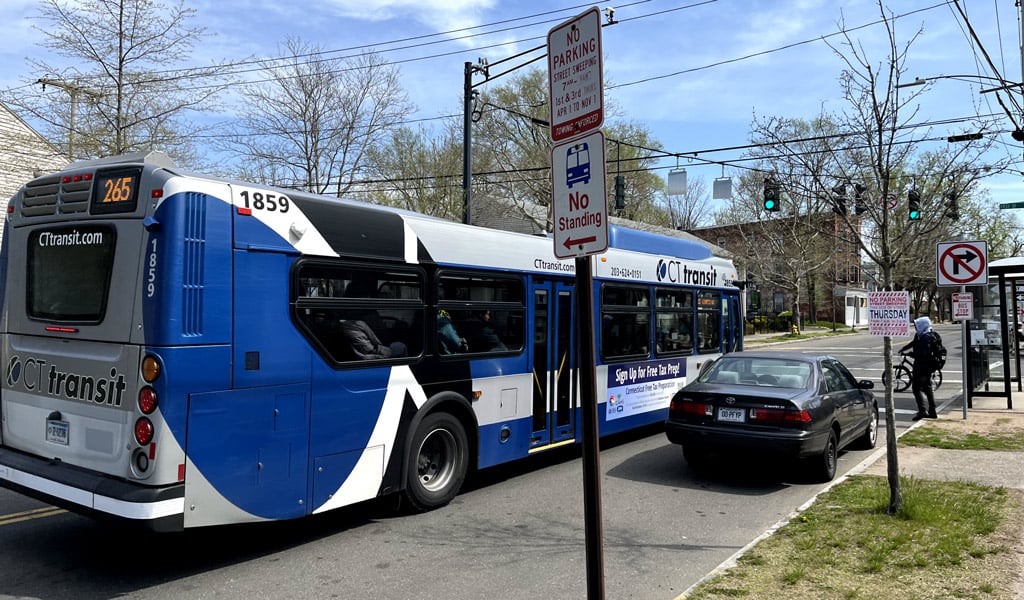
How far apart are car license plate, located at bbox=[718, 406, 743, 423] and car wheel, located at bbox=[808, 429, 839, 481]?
3.04ft

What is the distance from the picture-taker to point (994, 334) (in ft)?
56.0

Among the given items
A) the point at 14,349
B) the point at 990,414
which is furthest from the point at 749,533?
the point at 990,414

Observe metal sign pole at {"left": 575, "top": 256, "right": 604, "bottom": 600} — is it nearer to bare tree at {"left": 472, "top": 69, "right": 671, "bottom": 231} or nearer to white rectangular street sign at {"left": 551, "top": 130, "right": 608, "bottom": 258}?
white rectangular street sign at {"left": 551, "top": 130, "right": 608, "bottom": 258}

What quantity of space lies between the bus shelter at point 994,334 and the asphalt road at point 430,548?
9.06 m

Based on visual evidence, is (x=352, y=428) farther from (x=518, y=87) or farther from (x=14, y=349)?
(x=518, y=87)

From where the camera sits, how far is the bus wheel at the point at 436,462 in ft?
21.7

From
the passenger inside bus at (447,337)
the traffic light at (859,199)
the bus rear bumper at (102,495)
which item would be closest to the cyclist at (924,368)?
the traffic light at (859,199)

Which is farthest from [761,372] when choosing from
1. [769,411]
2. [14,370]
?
[14,370]

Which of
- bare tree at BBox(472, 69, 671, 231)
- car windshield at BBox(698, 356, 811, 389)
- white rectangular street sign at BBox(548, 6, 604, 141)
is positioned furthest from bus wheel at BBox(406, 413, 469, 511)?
bare tree at BBox(472, 69, 671, 231)

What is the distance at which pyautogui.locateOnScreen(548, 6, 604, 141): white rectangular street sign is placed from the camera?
323cm

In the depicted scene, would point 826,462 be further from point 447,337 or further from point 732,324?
point 732,324

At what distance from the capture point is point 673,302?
11344 mm

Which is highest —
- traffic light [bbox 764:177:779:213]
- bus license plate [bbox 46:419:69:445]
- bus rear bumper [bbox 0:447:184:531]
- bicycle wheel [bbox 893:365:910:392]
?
traffic light [bbox 764:177:779:213]

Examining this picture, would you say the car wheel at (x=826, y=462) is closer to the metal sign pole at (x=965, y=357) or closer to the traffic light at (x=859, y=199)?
the traffic light at (x=859, y=199)
